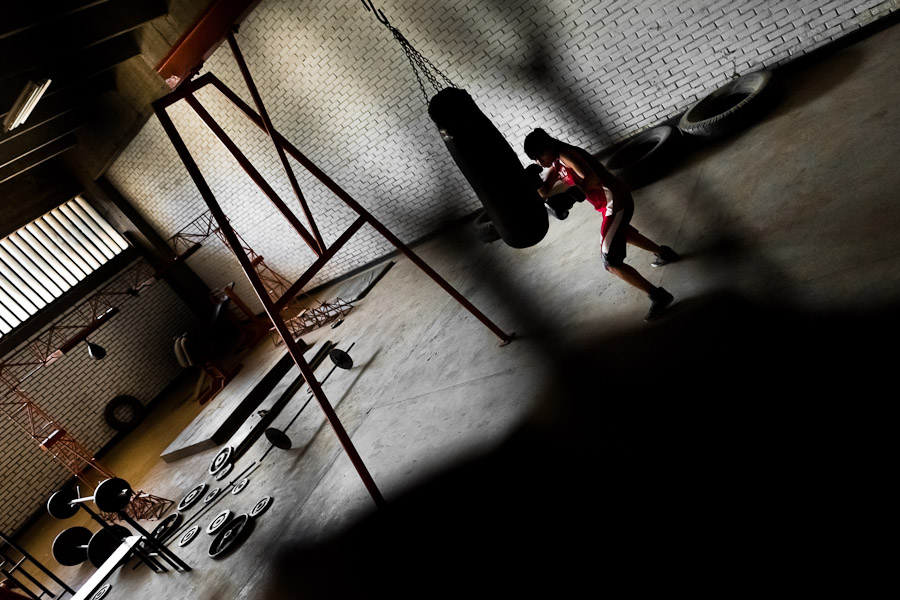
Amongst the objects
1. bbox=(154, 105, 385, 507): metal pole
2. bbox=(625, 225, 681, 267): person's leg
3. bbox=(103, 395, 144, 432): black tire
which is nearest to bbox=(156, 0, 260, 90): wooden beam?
bbox=(154, 105, 385, 507): metal pole

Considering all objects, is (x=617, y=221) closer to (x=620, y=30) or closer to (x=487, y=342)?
(x=487, y=342)

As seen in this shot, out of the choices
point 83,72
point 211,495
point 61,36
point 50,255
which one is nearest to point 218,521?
point 211,495

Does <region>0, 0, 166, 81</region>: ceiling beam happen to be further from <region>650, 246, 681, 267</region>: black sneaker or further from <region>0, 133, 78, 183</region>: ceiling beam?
<region>650, 246, 681, 267</region>: black sneaker

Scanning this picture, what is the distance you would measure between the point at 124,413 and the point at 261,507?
7709 millimetres

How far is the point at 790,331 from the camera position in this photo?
3.15 metres

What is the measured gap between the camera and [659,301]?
4.07m

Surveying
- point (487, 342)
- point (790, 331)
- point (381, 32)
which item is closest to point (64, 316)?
point (381, 32)

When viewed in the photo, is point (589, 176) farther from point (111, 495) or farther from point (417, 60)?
point (111, 495)

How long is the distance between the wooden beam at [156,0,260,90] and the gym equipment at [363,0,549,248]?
1028 mm

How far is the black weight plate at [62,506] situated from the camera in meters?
5.27

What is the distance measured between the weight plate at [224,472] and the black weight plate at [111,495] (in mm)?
1566

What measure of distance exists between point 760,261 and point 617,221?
103 cm

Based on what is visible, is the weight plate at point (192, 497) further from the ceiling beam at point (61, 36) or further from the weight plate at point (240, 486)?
the ceiling beam at point (61, 36)

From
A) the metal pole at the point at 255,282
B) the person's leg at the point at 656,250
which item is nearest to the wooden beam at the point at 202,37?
the metal pole at the point at 255,282
